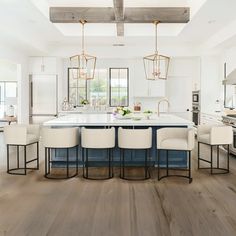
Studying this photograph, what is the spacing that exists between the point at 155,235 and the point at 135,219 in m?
0.42

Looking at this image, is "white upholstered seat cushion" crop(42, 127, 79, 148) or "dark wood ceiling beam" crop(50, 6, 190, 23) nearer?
"white upholstered seat cushion" crop(42, 127, 79, 148)

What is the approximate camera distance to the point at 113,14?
616 cm

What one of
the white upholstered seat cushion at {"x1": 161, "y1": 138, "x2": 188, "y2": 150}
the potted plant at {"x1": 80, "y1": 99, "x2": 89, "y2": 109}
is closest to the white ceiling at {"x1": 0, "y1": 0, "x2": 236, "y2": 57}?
the potted plant at {"x1": 80, "y1": 99, "x2": 89, "y2": 109}

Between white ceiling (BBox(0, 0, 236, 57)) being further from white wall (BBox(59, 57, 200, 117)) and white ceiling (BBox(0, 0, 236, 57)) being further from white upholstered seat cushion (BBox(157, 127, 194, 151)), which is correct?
white upholstered seat cushion (BBox(157, 127, 194, 151))

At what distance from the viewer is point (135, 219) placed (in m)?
3.38

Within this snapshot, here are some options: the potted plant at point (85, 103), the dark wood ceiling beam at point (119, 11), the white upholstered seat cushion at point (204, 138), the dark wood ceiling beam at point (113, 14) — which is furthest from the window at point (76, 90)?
the white upholstered seat cushion at point (204, 138)

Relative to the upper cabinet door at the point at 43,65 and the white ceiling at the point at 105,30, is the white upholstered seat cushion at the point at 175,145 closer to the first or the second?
the white ceiling at the point at 105,30

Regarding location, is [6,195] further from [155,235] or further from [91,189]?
[155,235]

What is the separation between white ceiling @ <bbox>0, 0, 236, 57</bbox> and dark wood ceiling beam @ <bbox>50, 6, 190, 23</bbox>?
0.43ft

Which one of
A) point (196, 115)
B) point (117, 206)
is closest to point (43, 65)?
point (196, 115)

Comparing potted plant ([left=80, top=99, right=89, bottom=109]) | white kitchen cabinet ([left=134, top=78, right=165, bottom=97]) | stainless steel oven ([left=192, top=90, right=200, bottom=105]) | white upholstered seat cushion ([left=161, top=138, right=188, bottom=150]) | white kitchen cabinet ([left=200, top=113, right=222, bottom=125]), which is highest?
white kitchen cabinet ([left=134, top=78, right=165, bottom=97])

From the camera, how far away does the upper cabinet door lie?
9461 millimetres

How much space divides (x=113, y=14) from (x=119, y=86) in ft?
12.4

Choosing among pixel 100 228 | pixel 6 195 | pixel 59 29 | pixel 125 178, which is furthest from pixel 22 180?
pixel 59 29
